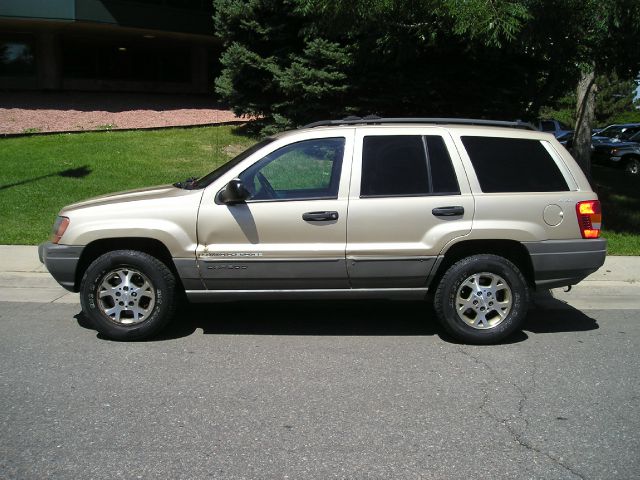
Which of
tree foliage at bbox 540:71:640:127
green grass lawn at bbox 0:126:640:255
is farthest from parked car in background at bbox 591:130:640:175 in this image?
tree foliage at bbox 540:71:640:127

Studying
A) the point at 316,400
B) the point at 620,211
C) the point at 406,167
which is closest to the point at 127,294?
the point at 316,400

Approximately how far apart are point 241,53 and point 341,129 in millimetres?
9987

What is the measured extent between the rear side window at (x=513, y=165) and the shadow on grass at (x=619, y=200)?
17.9 ft

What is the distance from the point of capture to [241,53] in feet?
49.4

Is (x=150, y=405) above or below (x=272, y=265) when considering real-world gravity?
below

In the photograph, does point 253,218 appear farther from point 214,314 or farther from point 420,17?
point 420,17

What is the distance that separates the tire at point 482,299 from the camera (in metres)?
5.69

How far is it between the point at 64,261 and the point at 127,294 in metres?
0.60

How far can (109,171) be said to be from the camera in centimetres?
1335

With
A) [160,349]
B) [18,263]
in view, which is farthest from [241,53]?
[160,349]

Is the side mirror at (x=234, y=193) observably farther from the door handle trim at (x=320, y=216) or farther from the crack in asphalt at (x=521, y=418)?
the crack in asphalt at (x=521, y=418)

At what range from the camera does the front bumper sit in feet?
18.6

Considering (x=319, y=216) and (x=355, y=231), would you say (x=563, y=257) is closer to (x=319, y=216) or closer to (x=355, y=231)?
(x=355, y=231)

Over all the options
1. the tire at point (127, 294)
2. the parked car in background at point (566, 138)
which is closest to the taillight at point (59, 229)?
the tire at point (127, 294)
